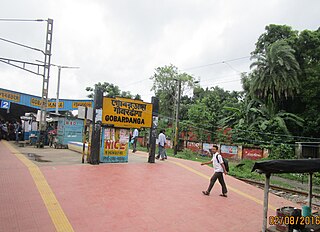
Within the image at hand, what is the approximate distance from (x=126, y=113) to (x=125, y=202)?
661cm

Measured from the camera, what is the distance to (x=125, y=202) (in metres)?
6.86

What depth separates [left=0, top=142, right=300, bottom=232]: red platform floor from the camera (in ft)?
17.9

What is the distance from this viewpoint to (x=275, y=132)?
23.3 metres

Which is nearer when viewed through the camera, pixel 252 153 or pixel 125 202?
pixel 125 202

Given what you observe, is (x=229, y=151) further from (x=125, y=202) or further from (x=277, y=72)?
(x=125, y=202)

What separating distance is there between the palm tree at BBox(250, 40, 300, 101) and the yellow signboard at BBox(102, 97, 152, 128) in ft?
51.0

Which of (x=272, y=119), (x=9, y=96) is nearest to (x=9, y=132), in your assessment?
(x=9, y=96)

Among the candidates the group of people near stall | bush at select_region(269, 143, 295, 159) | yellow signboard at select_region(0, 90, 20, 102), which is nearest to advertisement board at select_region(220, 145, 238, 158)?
bush at select_region(269, 143, 295, 159)

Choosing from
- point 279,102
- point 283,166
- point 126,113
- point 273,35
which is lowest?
point 283,166

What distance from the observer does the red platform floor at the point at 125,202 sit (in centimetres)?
545

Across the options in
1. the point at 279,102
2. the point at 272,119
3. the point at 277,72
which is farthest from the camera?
the point at 279,102

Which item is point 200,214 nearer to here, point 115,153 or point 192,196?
point 192,196
